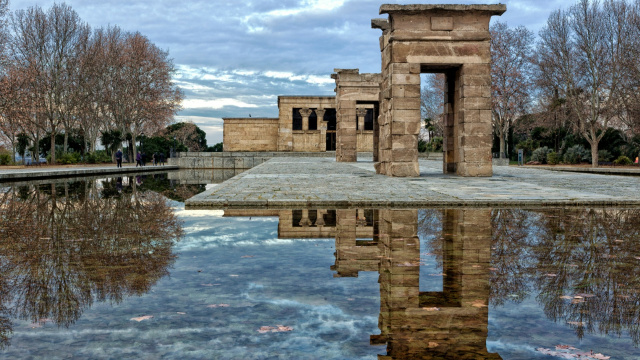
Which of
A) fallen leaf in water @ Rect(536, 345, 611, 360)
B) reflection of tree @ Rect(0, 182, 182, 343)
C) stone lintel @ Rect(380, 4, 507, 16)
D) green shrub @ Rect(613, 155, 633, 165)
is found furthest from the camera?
green shrub @ Rect(613, 155, 633, 165)

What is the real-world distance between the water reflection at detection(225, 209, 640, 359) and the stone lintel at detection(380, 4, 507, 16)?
9786 mm

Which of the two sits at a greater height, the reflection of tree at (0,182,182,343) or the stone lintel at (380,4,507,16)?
the stone lintel at (380,4,507,16)

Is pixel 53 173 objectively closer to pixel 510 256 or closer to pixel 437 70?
pixel 437 70

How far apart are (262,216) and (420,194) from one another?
374 cm

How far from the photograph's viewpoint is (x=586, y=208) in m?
9.22

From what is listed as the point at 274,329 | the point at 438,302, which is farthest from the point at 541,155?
the point at 274,329

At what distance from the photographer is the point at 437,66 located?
17406 millimetres

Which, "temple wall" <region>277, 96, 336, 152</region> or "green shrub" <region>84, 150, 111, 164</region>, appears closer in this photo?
"green shrub" <region>84, 150, 111, 164</region>

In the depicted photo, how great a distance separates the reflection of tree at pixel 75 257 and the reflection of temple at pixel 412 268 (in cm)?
168

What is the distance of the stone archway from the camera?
54.6 feet

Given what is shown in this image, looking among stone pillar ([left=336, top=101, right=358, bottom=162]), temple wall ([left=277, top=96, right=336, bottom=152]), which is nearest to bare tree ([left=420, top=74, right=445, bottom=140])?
temple wall ([left=277, top=96, right=336, bottom=152])

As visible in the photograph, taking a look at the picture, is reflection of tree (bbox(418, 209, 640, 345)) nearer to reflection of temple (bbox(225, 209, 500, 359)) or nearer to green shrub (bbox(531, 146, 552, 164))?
reflection of temple (bbox(225, 209, 500, 359))

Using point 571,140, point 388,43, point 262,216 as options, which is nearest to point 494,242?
point 262,216

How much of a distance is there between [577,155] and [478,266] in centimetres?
3924
